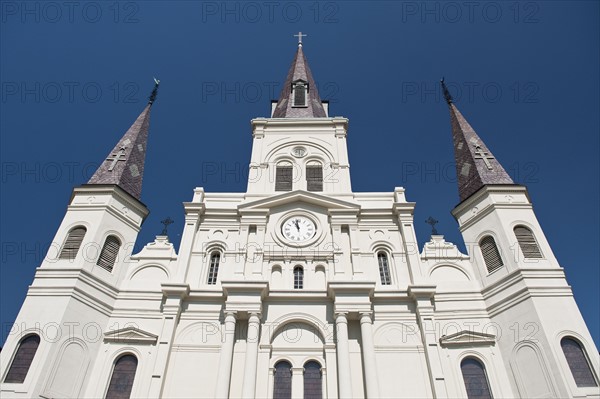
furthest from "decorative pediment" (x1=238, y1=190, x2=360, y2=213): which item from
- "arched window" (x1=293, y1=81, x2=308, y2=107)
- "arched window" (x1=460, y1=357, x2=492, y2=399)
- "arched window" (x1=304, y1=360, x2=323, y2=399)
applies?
"arched window" (x1=293, y1=81, x2=308, y2=107)

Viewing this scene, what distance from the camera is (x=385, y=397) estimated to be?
1517 centimetres

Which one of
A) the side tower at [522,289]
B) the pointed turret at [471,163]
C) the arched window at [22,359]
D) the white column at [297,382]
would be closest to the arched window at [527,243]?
the side tower at [522,289]

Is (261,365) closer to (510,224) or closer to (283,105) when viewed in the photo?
(510,224)

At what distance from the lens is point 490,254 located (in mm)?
18203

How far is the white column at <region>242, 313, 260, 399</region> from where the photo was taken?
47.7 feet

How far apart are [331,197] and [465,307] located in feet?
25.3

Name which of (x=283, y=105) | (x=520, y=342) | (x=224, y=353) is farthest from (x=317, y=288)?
(x=283, y=105)

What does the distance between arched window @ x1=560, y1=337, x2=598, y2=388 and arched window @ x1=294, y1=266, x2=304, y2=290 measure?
9.85 m

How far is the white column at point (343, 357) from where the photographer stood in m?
14.5

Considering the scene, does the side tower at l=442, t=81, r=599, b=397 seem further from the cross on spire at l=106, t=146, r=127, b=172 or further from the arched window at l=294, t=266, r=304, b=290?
the cross on spire at l=106, t=146, r=127, b=172

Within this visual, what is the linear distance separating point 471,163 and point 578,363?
398 inches

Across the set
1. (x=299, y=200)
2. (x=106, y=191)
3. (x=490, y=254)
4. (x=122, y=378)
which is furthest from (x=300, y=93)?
(x=122, y=378)

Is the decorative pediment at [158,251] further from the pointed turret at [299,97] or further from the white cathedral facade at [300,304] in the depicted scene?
the pointed turret at [299,97]

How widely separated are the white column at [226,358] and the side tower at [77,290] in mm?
4893
